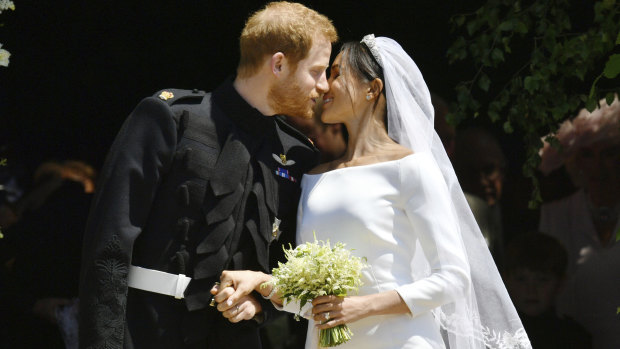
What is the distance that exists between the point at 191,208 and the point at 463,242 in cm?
113

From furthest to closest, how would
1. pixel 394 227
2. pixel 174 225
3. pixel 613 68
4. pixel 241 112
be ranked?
pixel 241 112, pixel 394 227, pixel 174 225, pixel 613 68

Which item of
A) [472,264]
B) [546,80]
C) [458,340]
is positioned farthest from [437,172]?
[546,80]

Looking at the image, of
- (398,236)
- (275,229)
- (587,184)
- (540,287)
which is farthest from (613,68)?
(587,184)

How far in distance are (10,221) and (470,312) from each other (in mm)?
3027

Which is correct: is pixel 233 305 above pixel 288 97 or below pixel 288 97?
below

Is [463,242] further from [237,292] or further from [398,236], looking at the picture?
[237,292]

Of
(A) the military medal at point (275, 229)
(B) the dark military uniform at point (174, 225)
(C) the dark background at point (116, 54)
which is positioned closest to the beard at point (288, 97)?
(B) the dark military uniform at point (174, 225)

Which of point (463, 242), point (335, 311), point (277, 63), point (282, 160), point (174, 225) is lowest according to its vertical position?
point (335, 311)

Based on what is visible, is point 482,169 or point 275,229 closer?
point 275,229

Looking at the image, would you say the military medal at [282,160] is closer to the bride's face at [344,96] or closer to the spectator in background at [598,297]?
the bride's face at [344,96]

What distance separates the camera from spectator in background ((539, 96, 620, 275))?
504 centimetres

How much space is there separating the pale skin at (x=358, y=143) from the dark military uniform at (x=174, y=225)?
0.31ft

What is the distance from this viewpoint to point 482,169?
17.8 ft

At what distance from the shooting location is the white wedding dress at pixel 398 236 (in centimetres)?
291
